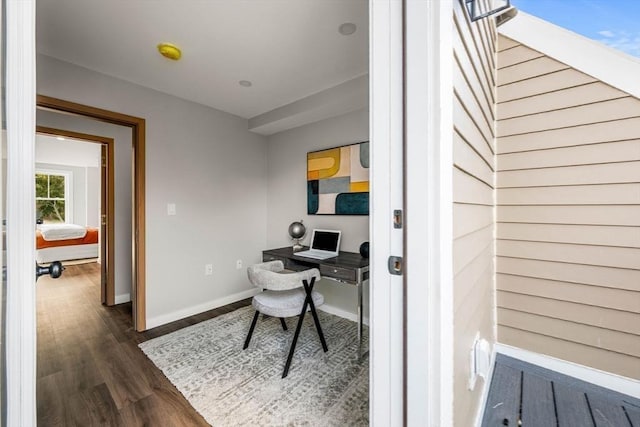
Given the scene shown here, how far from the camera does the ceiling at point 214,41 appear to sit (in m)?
1.53

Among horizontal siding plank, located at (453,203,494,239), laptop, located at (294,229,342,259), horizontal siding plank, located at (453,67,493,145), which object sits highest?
horizontal siding plank, located at (453,67,493,145)

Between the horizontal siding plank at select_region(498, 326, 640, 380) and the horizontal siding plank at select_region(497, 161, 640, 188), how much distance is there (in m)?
1.04

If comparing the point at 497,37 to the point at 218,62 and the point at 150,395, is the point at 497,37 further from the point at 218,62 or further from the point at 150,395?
the point at 150,395

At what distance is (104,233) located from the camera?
3205 millimetres

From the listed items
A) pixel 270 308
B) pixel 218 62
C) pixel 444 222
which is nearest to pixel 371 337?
pixel 444 222

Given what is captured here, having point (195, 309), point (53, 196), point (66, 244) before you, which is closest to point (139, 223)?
point (195, 309)

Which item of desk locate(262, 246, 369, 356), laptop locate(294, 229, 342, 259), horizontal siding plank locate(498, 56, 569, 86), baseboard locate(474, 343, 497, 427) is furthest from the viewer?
laptop locate(294, 229, 342, 259)

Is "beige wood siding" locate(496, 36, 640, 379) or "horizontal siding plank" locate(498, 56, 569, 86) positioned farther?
"horizontal siding plank" locate(498, 56, 569, 86)

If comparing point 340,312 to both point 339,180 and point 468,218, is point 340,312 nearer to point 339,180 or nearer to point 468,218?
point 339,180

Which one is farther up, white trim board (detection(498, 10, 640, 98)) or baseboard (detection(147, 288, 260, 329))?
white trim board (detection(498, 10, 640, 98))

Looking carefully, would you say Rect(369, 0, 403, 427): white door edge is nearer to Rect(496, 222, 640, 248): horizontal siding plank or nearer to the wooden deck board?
the wooden deck board

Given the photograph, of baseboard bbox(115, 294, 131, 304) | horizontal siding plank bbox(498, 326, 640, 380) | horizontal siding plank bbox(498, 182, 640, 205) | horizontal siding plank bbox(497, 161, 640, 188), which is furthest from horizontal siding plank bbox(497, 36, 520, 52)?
baseboard bbox(115, 294, 131, 304)

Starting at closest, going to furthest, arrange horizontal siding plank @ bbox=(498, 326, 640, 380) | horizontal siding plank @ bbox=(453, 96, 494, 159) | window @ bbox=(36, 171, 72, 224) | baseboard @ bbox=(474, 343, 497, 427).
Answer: horizontal siding plank @ bbox=(453, 96, 494, 159) < baseboard @ bbox=(474, 343, 497, 427) < horizontal siding plank @ bbox=(498, 326, 640, 380) < window @ bbox=(36, 171, 72, 224)

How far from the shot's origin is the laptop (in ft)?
8.29
